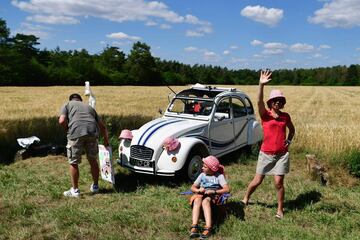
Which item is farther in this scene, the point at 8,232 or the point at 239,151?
the point at 239,151

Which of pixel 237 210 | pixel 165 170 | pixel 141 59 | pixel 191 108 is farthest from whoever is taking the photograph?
pixel 141 59

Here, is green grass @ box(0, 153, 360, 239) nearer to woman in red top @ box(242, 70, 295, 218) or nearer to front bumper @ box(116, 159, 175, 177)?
front bumper @ box(116, 159, 175, 177)

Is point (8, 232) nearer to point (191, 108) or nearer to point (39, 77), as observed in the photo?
point (191, 108)

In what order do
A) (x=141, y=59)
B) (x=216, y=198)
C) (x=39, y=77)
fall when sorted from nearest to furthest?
(x=216, y=198), (x=39, y=77), (x=141, y=59)

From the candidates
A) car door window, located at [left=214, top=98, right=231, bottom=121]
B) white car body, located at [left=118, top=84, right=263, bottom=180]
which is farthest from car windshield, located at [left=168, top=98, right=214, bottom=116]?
car door window, located at [left=214, top=98, right=231, bottom=121]

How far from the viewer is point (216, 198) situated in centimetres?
572

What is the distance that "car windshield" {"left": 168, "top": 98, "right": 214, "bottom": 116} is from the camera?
9289 millimetres

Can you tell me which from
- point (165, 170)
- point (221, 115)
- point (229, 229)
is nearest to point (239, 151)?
point (221, 115)

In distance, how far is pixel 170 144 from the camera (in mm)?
7652

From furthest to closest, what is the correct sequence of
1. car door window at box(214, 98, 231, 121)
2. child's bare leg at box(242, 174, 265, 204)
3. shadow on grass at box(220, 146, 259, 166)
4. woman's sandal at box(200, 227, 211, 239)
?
shadow on grass at box(220, 146, 259, 166) → car door window at box(214, 98, 231, 121) → child's bare leg at box(242, 174, 265, 204) → woman's sandal at box(200, 227, 211, 239)

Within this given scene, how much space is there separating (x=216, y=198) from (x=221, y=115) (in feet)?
13.6

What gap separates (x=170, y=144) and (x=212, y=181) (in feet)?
6.28

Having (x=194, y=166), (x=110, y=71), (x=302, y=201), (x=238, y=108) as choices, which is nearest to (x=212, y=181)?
(x=302, y=201)

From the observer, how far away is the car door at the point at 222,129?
9031mm
